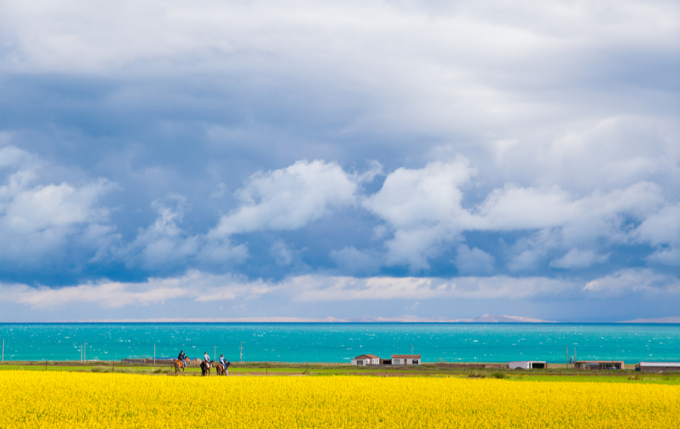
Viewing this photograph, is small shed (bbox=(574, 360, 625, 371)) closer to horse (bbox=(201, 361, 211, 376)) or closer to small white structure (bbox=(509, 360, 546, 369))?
small white structure (bbox=(509, 360, 546, 369))

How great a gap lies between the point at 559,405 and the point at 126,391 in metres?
26.3

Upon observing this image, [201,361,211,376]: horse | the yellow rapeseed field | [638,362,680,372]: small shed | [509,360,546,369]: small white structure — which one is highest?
[201,361,211,376]: horse

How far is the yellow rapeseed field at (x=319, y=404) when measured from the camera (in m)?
32.6

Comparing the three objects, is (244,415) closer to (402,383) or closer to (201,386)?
(201,386)

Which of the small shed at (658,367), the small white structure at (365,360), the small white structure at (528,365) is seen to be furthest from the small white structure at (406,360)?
the small shed at (658,367)

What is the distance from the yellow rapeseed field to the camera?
32.6 metres

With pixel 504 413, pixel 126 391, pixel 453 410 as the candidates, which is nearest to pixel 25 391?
pixel 126 391

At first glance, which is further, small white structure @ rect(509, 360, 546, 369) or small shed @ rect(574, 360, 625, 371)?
small shed @ rect(574, 360, 625, 371)

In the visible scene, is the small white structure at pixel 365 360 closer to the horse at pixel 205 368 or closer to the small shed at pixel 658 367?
the small shed at pixel 658 367

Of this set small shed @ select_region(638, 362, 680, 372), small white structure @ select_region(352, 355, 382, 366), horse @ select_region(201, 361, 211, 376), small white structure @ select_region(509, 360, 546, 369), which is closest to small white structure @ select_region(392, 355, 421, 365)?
small white structure @ select_region(352, 355, 382, 366)

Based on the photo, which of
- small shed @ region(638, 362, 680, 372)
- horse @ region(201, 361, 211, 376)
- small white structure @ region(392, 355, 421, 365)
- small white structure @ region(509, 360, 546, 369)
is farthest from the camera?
small white structure @ region(392, 355, 421, 365)

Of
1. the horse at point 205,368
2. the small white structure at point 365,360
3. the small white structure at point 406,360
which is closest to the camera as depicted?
the horse at point 205,368

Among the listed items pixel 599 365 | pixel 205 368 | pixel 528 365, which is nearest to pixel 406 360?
pixel 528 365

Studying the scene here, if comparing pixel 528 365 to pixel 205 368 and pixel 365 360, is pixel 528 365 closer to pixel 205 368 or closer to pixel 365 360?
pixel 365 360
